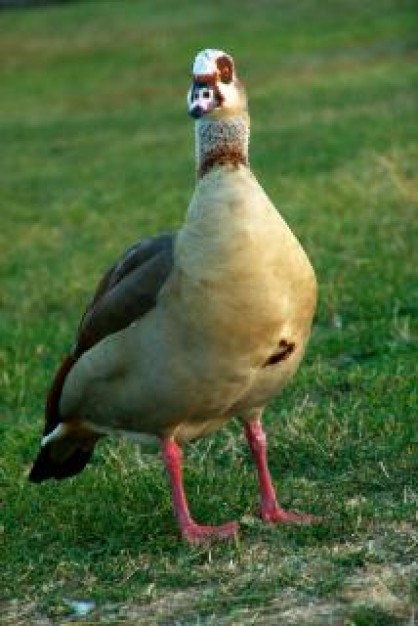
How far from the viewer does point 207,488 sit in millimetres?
5801

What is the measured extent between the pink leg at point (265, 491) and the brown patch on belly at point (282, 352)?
495 millimetres

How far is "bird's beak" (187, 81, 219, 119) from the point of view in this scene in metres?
4.93

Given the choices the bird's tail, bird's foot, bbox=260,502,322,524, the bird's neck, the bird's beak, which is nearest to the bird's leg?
bird's foot, bbox=260,502,322,524

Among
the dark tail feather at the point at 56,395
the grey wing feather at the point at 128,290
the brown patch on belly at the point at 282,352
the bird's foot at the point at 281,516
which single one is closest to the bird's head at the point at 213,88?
the grey wing feather at the point at 128,290

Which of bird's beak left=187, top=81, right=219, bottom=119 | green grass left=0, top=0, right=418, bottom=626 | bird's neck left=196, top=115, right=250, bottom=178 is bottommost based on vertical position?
green grass left=0, top=0, right=418, bottom=626

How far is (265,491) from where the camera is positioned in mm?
5398

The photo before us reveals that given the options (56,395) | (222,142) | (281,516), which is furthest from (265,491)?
(222,142)

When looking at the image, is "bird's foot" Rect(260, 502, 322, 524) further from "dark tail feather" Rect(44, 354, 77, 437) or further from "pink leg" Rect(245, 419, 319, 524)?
"dark tail feather" Rect(44, 354, 77, 437)

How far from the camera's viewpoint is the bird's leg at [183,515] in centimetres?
511

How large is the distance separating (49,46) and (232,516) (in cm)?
3377

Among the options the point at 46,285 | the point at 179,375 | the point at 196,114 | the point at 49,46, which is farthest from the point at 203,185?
Answer: the point at 49,46

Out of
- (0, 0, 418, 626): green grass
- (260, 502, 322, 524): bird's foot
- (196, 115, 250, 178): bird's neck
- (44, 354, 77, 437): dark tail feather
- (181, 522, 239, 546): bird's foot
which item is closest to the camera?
(0, 0, 418, 626): green grass

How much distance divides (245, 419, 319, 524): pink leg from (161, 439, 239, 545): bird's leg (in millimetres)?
151

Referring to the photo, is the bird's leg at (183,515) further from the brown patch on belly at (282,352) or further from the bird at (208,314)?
the brown patch on belly at (282,352)
